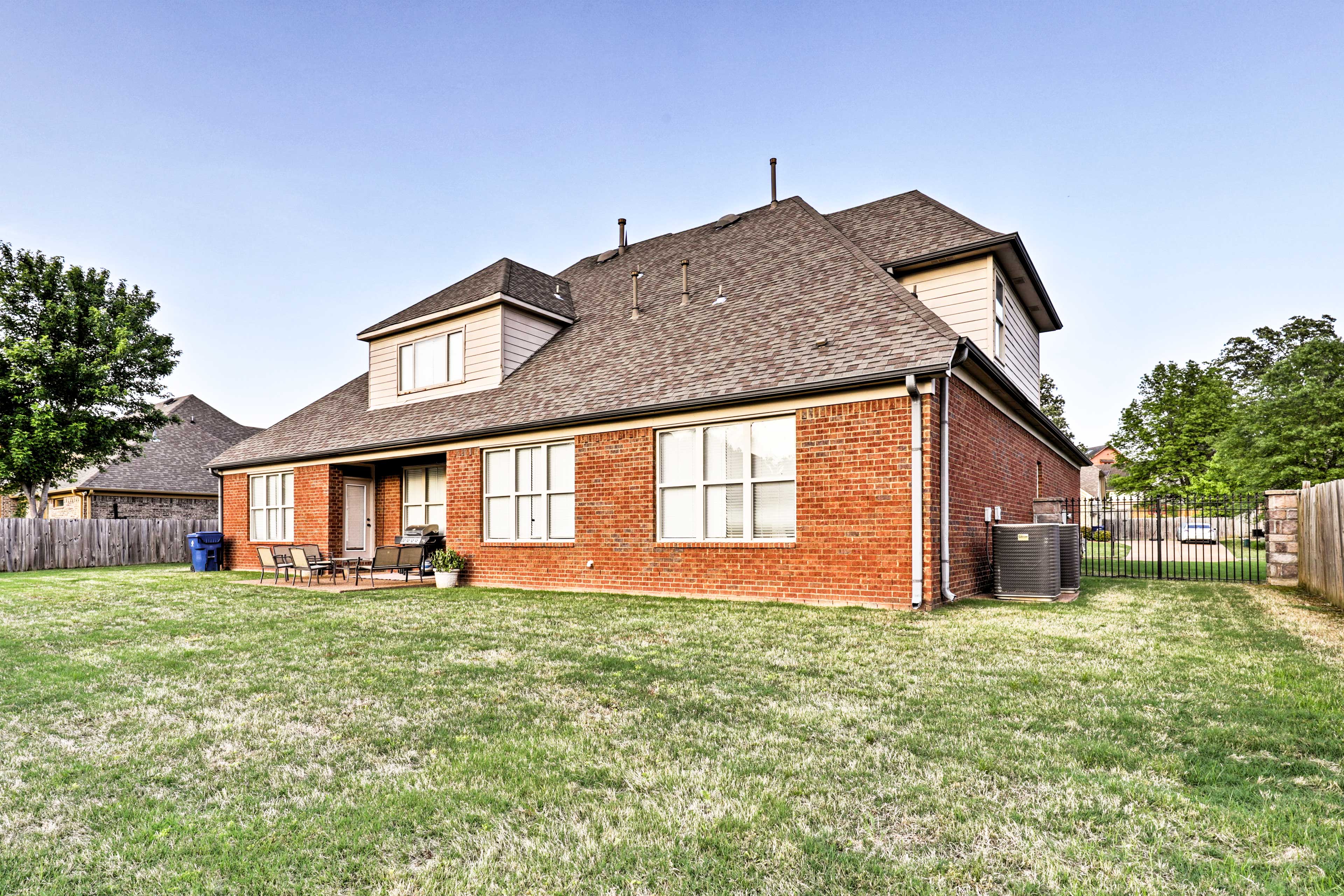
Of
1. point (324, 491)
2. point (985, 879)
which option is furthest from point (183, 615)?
point (985, 879)

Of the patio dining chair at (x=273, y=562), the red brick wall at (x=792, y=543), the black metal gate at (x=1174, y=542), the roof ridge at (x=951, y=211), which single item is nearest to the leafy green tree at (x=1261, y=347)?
the black metal gate at (x=1174, y=542)

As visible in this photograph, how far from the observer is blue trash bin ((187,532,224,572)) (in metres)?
19.5

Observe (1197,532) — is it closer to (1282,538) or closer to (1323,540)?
(1282,538)

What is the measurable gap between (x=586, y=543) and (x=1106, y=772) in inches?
392

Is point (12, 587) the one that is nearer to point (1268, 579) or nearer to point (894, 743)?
point (894, 743)

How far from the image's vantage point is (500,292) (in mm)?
15555

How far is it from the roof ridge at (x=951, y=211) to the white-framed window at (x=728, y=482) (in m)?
5.63

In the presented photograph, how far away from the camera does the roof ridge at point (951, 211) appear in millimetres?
12946

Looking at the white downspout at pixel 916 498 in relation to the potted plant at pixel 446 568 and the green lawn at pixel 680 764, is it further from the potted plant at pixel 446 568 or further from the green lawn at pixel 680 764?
the potted plant at pixel 446 568

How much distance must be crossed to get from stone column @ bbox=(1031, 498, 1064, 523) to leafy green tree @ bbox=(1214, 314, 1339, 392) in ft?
148

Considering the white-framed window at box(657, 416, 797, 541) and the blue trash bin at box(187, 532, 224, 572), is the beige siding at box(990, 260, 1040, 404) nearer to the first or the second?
the white-framed window at box(657, 416, 797, 541)

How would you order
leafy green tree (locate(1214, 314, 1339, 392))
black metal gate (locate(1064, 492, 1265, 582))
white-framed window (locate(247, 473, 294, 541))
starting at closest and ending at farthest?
black metal gate (locate(1064, 492, 1265, 582))
white-framed window (locate(247, 473, 294, 541))
leafy green tree (locate(1214, 314, 1339, 392))

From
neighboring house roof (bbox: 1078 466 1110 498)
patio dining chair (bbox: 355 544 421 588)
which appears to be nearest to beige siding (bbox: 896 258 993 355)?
patio dining chair (bbox: 355 544 421 588)

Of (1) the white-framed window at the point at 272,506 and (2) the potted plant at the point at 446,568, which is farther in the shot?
(1) the white-framed window at the point at 272,506
